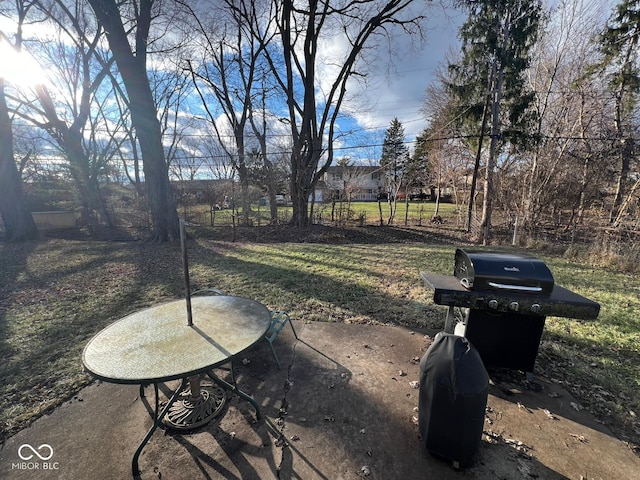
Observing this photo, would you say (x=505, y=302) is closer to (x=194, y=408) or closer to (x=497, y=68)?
(x=194, y=408)

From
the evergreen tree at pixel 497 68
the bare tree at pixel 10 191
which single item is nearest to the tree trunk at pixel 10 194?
the bare tree at pixel 10 191

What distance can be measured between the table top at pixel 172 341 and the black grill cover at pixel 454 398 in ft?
3.79

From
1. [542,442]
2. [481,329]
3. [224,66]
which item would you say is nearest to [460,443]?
[542,442]

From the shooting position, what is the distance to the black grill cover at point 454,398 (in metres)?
1.45

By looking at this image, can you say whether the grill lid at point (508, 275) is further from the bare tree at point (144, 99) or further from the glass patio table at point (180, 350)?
the bare tree at point (144, 99)

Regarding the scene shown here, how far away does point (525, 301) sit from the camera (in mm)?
1947

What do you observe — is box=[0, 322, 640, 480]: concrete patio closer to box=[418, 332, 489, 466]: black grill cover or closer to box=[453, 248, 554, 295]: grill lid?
box=[418, 332, 489, 466]: black grill cover

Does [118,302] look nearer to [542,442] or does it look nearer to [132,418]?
[132,418]

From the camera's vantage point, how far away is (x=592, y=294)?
4.47 meters

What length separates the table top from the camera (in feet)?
4.96

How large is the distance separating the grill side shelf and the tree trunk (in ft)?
44.0

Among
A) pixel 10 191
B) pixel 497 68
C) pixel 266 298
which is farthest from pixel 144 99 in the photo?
pixel 497 68

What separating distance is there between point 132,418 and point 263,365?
107 cm

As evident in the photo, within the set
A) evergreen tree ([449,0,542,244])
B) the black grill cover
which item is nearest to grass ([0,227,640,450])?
the black grill cover
